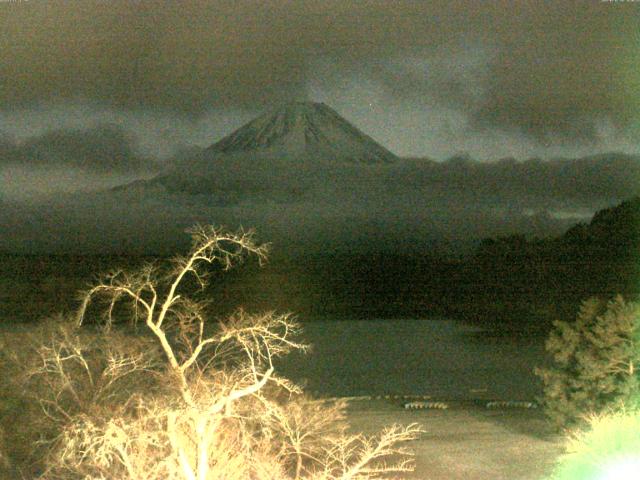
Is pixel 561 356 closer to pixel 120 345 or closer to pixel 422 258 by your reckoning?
pixel 120 345

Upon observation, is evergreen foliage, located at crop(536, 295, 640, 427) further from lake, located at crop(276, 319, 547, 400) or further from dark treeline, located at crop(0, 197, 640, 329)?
dark treeline, located at crop(0, 197, 640, 329)

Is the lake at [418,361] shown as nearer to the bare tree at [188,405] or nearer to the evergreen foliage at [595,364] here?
the evergreen foliage at [595,364]

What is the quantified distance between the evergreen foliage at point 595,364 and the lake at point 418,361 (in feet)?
50.1

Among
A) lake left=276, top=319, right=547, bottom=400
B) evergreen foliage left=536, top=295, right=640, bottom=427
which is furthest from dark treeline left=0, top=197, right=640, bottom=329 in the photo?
evergreen foliage left=536, top=295, right=640, bottom=427

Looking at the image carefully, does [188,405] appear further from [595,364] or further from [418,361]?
[418,361]

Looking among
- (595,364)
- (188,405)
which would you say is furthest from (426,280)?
(188,405)

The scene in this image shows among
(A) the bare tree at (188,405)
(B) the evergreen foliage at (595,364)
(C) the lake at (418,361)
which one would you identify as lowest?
(C) the lake at (418,361)

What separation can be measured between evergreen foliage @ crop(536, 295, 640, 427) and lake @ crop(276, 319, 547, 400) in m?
15.3

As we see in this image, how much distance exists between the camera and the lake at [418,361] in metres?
47.8

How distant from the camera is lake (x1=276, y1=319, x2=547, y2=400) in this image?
4775 centimetres

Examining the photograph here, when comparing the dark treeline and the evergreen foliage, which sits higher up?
→ the evergreen foliage

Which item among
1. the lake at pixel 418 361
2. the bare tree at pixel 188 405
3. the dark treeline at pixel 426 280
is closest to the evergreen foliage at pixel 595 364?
the bare tree at pixel 188 405

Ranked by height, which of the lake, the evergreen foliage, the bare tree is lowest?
the lake

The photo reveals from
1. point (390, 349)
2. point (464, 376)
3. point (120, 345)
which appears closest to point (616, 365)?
point (120, 345)
